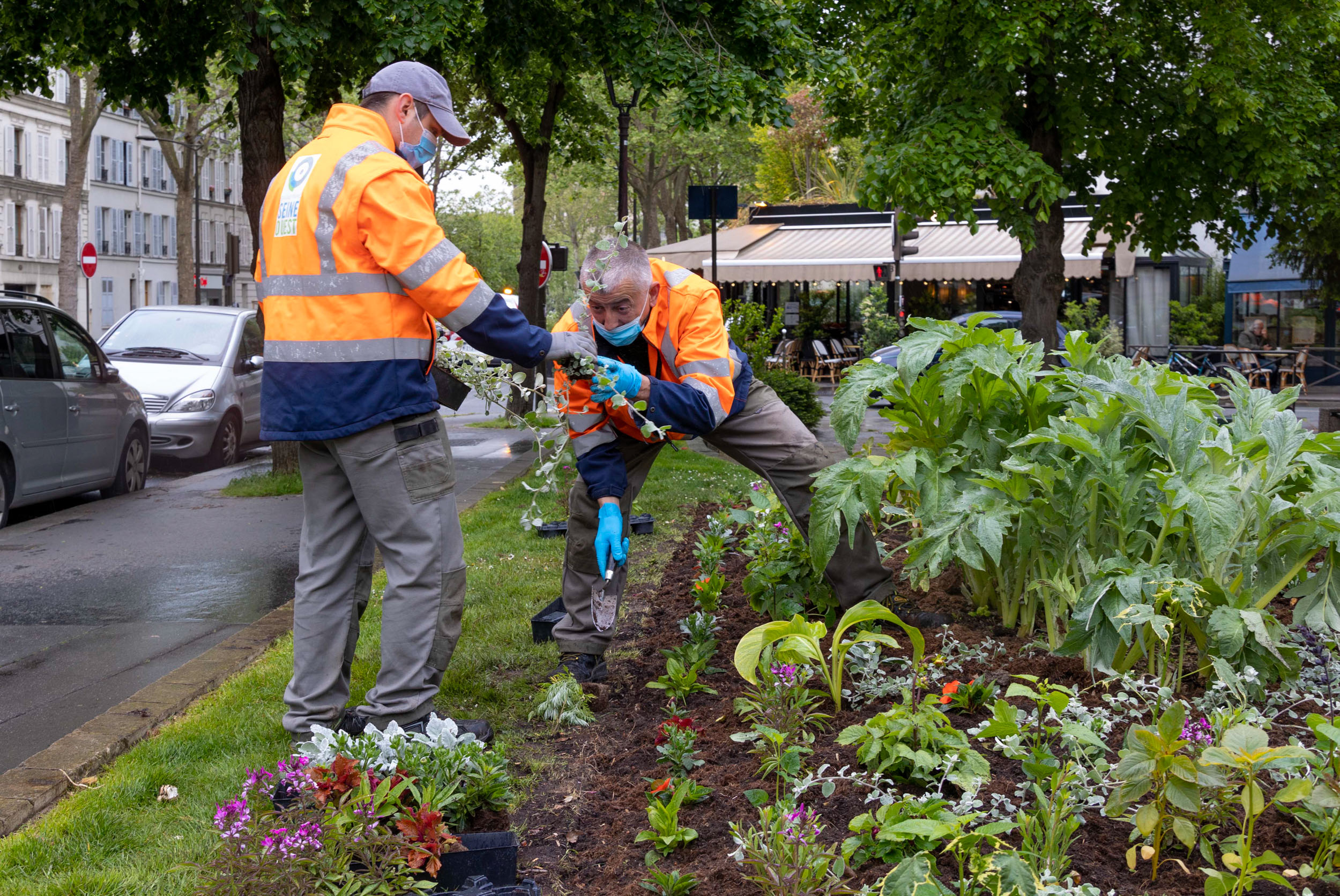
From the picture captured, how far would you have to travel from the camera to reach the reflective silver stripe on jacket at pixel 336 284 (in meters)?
3.54

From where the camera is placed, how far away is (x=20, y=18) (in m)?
10.5

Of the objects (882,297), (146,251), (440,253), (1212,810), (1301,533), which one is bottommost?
(1212,810)

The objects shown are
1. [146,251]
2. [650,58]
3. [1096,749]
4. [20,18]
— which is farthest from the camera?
[146,251]

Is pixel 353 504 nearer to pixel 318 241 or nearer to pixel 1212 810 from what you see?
pixel 318 241

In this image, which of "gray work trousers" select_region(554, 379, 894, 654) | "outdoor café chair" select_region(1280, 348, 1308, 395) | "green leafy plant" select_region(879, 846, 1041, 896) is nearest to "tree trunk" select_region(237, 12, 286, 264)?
"gray work trousers" select_region(554, 379, 894, 654)

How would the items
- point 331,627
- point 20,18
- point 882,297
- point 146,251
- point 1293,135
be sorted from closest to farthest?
point 331,627
point 20,18
point 1293,135
point 882,297
point 146,251

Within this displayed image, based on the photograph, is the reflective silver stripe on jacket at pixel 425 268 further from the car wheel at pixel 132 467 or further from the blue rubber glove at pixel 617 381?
the car wheel at pixel 132 467

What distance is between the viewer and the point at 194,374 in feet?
43.4

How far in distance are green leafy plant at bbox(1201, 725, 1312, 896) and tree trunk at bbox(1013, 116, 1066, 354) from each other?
39.9 feet

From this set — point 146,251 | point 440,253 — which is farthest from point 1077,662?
point 146,251

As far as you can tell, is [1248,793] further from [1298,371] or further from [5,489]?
[1298,371]

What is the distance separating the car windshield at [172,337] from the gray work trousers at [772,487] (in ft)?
32.7

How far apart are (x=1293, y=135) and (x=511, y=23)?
841 cm

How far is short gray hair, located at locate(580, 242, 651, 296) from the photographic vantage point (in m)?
4.15
